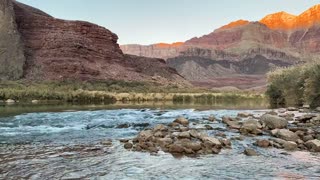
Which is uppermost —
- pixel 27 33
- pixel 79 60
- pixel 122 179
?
pixel 27 33

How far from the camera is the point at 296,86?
37.7 meters

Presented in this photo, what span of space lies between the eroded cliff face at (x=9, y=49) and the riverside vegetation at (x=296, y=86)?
2219 inches

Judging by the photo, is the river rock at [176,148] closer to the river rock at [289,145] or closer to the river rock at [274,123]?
the river rock at [289,145]

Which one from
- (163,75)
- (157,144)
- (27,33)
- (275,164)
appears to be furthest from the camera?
(163,75)

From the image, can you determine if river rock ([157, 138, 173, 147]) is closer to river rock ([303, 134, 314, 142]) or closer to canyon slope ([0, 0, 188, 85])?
river rock ([303, 134, 314, 142])

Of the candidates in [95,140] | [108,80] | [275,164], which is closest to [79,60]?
[108,80]

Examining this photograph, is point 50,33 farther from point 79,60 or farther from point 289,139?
point 289,139

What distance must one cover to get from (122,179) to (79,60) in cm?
9512

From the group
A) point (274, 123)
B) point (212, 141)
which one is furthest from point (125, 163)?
point (274, 123)

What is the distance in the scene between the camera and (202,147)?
522 inches

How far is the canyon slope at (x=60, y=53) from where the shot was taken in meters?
86.2

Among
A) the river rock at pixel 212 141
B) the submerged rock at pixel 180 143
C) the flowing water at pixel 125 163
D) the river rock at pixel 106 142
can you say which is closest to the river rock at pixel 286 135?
the flowing water at pixel 125 163

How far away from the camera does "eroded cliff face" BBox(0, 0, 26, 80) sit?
81.0 metres

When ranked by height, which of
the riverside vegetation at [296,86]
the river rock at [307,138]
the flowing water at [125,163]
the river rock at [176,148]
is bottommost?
the flowing water at [125,163]
